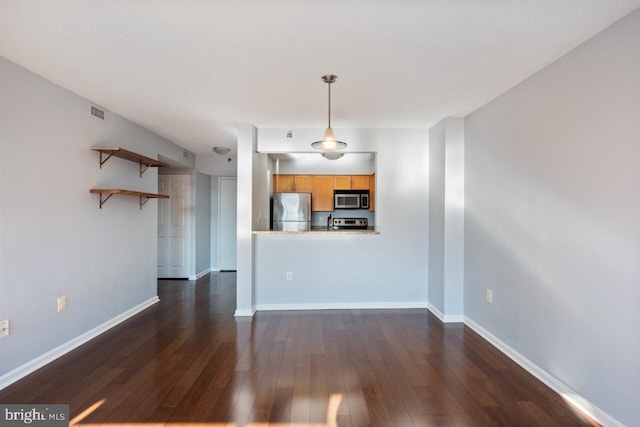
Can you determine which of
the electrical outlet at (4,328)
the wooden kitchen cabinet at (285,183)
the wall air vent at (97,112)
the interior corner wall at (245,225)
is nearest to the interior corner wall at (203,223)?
the wooden kitchen cabinet at (285,183)

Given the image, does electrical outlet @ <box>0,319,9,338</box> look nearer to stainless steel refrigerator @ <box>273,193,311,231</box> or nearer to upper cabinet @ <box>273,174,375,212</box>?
stainless steel refrigerator @ <box>273,193,311,231</box>

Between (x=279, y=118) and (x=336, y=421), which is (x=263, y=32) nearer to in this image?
(x=279, y=118)

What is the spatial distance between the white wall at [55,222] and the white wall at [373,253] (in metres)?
1.57

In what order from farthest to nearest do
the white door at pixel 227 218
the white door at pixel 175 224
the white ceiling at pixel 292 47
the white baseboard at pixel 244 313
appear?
the white door at pixel 227 218 → the white door at pixel 175 224 → the white baseboard at pixel 244 313 → the white ceiling at pixel 292 47

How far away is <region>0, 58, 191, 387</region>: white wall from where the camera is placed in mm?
2217

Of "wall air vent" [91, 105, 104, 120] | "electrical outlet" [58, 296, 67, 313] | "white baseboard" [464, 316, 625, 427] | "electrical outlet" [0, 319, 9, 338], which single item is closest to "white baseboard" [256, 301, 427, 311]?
"white baseboard" [464, 316, 625, 427]

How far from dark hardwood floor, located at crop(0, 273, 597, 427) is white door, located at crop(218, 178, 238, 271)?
297 cm

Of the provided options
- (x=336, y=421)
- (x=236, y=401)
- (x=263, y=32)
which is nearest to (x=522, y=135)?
(x=263, y=32)

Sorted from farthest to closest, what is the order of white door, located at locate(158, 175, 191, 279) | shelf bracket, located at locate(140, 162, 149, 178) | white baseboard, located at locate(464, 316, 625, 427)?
white door, located at locate(158, 175, 191, 279)
shelf bracket, located at locate(140, 162, 149, 178)
white baseboard, located at locate(464, 316, 625, 427)

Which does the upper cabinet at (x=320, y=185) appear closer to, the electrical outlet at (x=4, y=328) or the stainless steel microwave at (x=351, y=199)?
the stainless steel microwave at (x=351, y=199)

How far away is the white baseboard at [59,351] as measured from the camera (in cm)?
219

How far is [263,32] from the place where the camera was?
1.86m

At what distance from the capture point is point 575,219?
202 cm

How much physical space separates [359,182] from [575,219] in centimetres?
387
